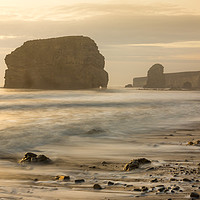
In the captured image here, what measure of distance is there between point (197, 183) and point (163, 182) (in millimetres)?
472

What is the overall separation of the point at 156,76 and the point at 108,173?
7027 inches

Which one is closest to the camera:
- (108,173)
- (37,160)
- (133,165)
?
(108,173)

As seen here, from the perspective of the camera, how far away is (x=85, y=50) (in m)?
105

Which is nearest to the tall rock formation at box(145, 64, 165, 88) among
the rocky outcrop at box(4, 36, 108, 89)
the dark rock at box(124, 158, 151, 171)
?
the rocky outcrop at box(4, 36, 108, 89)

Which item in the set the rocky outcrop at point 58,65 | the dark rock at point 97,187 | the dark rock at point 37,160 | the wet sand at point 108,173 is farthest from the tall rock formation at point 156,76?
the dark rock at point 97,187

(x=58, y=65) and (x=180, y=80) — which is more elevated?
(x=180, y=80)

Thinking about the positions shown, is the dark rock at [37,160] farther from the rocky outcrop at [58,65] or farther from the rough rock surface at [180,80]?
the rough rock surface at [180,80]

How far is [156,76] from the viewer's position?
595 feet

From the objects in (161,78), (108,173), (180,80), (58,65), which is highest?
(161,78)

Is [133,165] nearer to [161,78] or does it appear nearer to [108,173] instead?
[108,173]

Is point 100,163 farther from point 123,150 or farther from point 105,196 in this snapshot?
point 105,196

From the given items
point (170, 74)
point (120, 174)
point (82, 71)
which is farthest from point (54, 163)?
point (170, 74)

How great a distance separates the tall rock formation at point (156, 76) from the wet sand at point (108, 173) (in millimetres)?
173241

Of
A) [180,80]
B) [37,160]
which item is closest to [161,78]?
[180,80]
